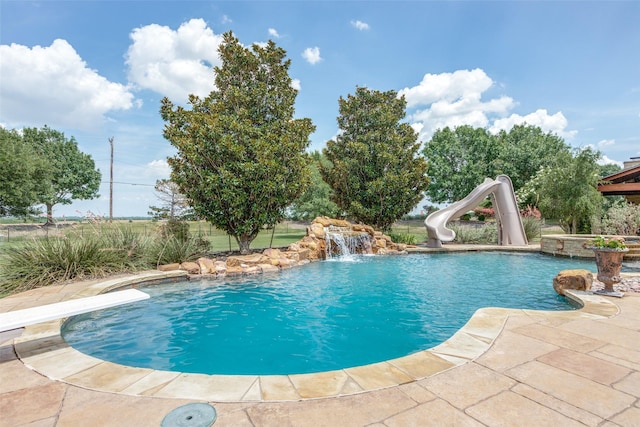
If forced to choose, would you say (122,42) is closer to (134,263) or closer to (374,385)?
(134,263)

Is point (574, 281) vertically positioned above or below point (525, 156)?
below

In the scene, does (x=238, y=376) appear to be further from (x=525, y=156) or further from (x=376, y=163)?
(x=525, y=156)

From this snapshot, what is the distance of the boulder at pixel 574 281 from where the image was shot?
6.02 m

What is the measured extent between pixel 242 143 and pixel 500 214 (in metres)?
13.7

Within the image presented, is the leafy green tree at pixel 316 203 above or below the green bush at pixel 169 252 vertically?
above

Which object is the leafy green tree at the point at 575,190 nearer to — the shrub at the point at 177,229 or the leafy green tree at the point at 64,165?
A: the shrub at the point at 177,229

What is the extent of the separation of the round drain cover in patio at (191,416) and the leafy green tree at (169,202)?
11990 millimetres

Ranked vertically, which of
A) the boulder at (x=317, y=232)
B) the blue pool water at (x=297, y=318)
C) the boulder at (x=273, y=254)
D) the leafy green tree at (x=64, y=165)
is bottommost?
the blue pool water at (x=297, y=318)

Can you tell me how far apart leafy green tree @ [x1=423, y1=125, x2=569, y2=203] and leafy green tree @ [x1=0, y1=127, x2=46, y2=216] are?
3723cm

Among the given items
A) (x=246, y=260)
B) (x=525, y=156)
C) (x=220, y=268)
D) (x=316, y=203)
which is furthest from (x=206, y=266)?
(x=525, y=156)

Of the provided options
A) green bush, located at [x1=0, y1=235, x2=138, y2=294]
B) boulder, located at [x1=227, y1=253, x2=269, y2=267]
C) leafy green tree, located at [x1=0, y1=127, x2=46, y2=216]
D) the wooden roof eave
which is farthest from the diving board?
the wooden roof eave

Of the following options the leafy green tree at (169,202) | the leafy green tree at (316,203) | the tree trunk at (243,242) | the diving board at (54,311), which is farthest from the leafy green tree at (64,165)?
the diving board at (54,311)

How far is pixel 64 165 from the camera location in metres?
33.9

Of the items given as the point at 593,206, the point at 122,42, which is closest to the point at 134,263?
the point at 122,42
